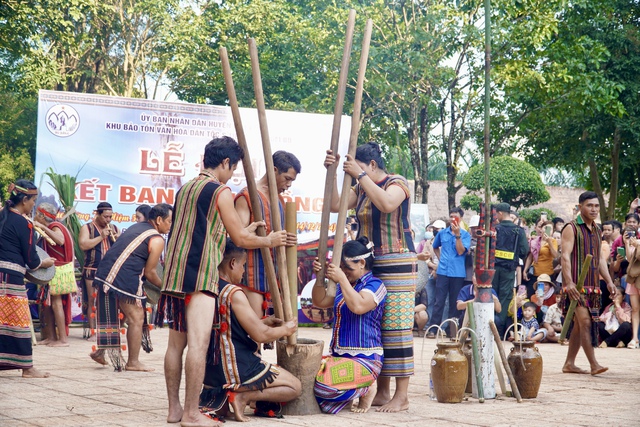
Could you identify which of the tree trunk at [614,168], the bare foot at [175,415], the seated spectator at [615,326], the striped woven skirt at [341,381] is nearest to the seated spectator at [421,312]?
the seated spectator at [615,326]

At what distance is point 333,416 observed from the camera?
5.52 m

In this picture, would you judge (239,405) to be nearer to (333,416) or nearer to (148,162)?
(333,416)

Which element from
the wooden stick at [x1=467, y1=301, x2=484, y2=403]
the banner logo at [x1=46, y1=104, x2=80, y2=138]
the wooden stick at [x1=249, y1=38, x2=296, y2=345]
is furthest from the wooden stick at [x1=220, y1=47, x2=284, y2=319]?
the banner logo at [x1=46, y1=104, x2=80, y2=138]

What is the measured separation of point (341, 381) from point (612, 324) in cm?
707

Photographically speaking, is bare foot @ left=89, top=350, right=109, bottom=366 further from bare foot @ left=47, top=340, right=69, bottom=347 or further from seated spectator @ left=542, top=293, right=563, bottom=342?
seated spectator @ left=542, top=293, right=563, bottom=342

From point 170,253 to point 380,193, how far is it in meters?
1.50

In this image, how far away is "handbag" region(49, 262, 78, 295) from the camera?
10.6m

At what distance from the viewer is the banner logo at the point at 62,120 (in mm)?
12109

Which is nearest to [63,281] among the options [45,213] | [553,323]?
[45,213]

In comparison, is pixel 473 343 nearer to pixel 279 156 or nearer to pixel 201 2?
pixel 279 156

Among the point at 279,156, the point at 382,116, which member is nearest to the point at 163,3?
the point at 382,116

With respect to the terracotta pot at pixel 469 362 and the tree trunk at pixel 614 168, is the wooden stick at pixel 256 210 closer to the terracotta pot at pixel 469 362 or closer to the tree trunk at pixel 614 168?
the terracotta pot at pixel 469 362

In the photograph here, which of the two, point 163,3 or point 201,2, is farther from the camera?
point 201,2

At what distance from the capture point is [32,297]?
11422 mm
